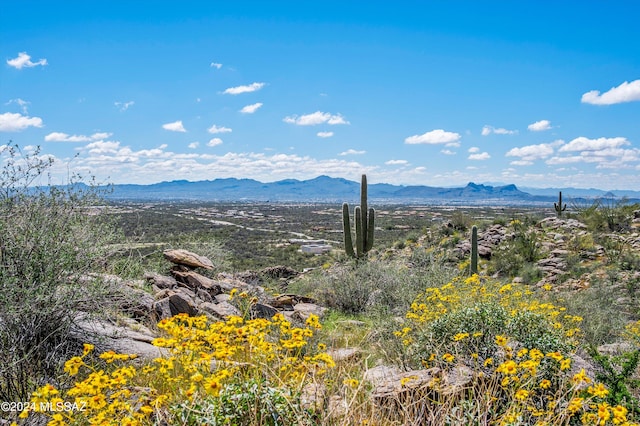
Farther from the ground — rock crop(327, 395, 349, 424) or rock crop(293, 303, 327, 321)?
rock crop(327, 395, 349, 424)

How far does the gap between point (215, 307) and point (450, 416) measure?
16.4 feet

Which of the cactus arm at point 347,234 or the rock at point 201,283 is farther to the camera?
the cactus arm at point 347,234

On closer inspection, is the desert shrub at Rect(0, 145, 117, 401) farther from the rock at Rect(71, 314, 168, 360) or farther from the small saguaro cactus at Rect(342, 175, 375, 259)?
the small saguaro cactus at Rect(342, 175, 375, 259)

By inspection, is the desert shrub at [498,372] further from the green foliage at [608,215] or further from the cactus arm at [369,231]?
the green foliage at [608,215]

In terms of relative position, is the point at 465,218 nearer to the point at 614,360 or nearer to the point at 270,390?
the point at 614,360

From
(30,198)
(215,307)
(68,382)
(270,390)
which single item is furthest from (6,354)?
(215,307)

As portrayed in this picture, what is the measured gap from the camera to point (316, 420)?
2889 mm

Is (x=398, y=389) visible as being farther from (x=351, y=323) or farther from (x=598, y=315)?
(x=598, y=315)

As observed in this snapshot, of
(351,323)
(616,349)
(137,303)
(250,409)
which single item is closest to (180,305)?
(137,303)

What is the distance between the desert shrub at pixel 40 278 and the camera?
12.9 feet

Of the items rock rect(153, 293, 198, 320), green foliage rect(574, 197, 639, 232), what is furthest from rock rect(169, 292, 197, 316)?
green foliage rect(574, 197, 639, 232)

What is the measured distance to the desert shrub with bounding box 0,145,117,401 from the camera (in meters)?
3.95

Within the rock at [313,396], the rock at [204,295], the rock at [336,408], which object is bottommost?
the rock at [204,295]

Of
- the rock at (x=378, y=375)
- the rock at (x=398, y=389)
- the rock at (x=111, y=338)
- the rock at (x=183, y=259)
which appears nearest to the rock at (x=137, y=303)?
the rock at (x=111, y=338)
